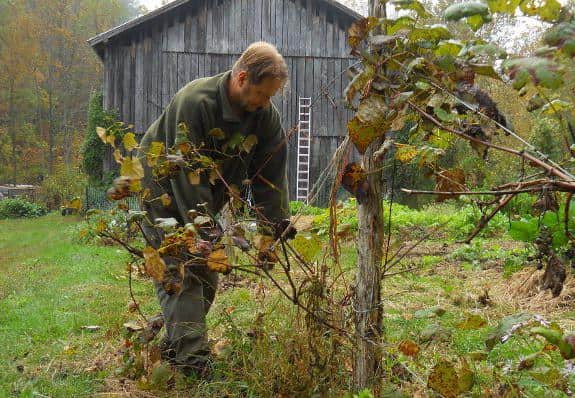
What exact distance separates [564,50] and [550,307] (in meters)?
4.17

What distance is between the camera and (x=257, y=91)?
10.5 ft

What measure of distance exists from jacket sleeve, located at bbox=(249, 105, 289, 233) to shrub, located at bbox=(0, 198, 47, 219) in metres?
21.8

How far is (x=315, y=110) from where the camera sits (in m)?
17.7

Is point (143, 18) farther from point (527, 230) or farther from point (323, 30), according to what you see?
point (527, 230)

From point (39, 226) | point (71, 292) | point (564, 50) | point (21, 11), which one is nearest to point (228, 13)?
point (39, 226)

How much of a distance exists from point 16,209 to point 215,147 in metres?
22.7

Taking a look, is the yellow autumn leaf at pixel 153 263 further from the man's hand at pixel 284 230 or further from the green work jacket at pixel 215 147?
the green work jacket at pixel 215 147

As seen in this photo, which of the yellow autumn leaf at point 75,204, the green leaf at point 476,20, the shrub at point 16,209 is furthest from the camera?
the shrub at point 16,209

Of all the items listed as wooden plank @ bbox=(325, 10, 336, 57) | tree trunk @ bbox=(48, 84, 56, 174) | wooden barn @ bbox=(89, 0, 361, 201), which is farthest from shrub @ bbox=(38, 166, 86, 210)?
wooden plank @ bbox=(325, 10, 336, 57)

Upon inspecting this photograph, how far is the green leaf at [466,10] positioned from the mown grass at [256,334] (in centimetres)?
103

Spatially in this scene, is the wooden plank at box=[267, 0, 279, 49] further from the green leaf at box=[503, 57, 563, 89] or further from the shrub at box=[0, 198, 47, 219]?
the green leaf at box=[503, 57, 563, 89]

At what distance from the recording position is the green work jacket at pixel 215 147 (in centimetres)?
322

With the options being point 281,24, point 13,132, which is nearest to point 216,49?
point 281,24

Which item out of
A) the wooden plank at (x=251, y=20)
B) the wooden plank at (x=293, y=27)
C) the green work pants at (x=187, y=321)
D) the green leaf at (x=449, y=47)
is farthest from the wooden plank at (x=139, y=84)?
the green leaf at (x=449, y=47)
